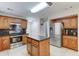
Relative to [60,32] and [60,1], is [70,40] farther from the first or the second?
[60,1]

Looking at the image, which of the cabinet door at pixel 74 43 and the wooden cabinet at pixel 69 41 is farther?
the wooden cabinet at pixel 69 41

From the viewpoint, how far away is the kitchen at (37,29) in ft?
7.54

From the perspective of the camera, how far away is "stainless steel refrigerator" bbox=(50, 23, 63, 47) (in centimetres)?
429

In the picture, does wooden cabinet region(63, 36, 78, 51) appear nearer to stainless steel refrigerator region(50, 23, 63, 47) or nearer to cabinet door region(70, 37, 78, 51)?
cabinet door region(70, 37, 78, 51)

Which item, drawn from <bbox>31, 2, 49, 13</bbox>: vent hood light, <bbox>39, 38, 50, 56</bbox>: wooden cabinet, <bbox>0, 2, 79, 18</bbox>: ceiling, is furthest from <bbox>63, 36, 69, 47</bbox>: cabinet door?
<bbox>31, 2, 49, 13</bbox>: vent hood light

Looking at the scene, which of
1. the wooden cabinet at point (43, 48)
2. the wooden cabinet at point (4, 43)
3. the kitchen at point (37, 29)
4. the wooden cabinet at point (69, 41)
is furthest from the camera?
the wooden cabinet at point (69, 41)

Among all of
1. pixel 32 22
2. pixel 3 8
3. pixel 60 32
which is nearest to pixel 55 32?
pixel 60 32

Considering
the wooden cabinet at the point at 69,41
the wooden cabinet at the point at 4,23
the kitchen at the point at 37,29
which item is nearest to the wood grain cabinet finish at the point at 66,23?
the kitchen at the point at 37,29

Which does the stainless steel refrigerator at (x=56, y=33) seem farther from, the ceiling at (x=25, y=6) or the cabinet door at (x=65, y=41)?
the ceiling at (x=25, y=6)

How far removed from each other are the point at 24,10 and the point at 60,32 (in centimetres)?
257

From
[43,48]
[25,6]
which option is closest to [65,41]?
[43,48]

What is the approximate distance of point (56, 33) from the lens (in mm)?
4453

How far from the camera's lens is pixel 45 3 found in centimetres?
200

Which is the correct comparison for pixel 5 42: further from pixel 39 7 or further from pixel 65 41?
pixel 65 41
